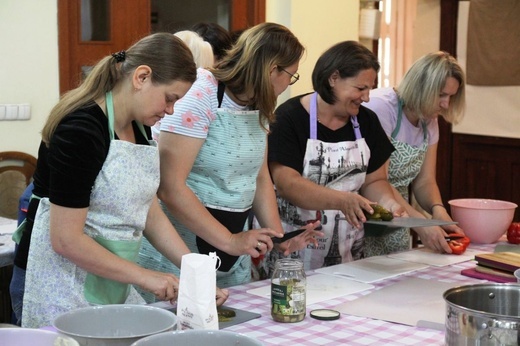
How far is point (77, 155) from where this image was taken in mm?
1773

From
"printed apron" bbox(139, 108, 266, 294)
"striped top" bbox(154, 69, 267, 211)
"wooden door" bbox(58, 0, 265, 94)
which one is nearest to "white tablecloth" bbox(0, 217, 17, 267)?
"printed apron" bbox(139, 108, 266, 294)

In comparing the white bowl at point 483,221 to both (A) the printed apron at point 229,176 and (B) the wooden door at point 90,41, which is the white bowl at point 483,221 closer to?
Answer: (A) the printed apron at point 229,176

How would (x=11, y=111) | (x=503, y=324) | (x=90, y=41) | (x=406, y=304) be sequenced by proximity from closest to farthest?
(x=503, y=324) < (x=406, y=304) < (x=11, y=111) < (x=90, y=41)

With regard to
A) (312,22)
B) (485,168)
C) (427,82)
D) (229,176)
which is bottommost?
(485,168)

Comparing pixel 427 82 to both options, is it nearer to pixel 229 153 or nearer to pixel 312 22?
pixel 229 153

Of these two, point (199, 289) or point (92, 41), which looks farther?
point (92, 41)

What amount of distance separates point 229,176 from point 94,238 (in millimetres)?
588

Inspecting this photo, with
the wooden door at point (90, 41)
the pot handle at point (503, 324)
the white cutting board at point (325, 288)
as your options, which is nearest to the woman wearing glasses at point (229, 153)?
the white cutting board at point (325, 288)

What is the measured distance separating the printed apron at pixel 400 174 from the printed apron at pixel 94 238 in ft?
4.36

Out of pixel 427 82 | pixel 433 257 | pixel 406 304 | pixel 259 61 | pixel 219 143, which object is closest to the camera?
pixel 406 304

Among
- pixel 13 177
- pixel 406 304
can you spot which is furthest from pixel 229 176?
pixel 13 177

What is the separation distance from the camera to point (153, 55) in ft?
6.19

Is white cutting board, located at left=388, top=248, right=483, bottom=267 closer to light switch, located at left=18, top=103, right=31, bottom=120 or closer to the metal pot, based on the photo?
the metal pot

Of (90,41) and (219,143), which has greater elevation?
(90,41)
